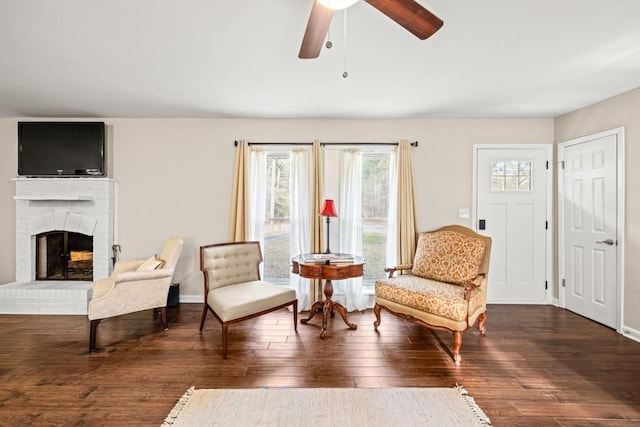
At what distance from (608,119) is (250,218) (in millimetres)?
4296

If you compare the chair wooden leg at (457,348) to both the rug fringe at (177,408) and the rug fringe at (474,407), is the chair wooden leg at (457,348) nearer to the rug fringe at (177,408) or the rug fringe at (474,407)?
the rug fringe at (474,407)

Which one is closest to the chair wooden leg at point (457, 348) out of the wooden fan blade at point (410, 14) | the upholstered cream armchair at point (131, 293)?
the wooden fan blade at point (410, 14)

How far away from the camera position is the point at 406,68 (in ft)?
8.61

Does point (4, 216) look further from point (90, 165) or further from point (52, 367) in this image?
point (52, 367)

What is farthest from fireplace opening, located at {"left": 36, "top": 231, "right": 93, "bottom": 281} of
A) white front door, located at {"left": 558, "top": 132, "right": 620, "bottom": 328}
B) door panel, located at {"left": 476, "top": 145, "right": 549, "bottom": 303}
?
white front door, located at {"left": 558, "top": 132, "right": 620, "bottom": 328}

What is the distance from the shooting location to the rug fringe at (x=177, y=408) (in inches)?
72.3

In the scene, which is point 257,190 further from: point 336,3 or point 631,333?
point 631,333

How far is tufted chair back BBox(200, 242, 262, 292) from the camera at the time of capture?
3.17 m

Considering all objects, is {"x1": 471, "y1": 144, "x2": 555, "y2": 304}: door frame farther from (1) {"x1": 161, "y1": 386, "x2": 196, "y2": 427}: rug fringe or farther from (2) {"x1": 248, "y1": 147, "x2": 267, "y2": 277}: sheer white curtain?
(1) {"x1": 161, "y1": 386, "x2": 196, "y2": 427}: rug fringe

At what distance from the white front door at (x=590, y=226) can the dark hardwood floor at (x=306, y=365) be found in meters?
0.30

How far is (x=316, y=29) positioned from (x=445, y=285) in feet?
8.62

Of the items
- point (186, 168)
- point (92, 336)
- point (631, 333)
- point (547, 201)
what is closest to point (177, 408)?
point (92, 336)

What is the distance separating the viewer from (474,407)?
197 cm

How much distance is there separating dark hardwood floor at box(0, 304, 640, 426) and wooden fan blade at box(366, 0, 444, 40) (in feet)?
7.70
